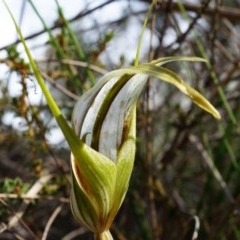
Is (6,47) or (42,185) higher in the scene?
(6,47)

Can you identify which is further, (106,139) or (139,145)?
(139,145)

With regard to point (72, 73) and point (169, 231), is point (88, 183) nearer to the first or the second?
point (72, 73)

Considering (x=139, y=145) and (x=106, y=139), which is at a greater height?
(x=106, y=139)

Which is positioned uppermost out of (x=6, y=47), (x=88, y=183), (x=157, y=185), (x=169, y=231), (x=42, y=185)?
(x=6, y=47)

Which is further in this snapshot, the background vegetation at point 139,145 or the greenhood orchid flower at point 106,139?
the background vegetation at point 139,145

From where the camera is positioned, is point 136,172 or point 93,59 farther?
point 136,172

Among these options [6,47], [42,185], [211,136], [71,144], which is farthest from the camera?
[211,136]

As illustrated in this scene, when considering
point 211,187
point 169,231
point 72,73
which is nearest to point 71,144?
point 72,73

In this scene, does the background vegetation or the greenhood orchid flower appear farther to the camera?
the background vegetation
